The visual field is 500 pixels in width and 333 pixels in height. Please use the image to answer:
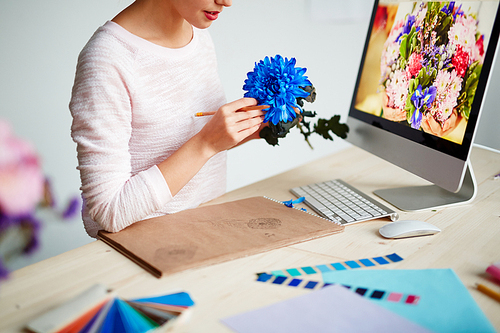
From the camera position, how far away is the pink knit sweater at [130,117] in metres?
0.84

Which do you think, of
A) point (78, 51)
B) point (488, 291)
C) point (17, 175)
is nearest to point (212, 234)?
point (488, 291)

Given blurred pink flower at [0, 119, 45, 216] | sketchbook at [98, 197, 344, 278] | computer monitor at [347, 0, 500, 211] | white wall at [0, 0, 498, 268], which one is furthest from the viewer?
white wall at [0, 0, 498, 268]

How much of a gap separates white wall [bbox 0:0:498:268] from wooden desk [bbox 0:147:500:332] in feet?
1.37

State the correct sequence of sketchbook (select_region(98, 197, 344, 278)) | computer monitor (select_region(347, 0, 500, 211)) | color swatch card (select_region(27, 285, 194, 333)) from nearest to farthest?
1. color swatch card (select_region(27, 285, 194, 333))
2. sketchbook (select_region(98, 197, 344, 278))
3. computer monitor (select_region(347, 0, 500, 211))

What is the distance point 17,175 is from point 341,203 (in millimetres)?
947

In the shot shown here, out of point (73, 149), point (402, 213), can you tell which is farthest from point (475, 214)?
point (73, 149)

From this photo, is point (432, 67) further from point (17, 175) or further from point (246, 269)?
point (17, 175)

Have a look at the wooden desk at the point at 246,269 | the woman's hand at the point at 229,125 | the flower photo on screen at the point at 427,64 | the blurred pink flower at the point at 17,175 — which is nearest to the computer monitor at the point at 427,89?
the flower photo on screen at the point at 427,64

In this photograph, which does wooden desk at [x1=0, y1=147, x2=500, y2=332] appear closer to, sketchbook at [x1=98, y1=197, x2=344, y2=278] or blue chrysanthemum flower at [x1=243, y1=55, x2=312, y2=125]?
sketchbook at [x1=98, y1=197, x2=344, y2=278]

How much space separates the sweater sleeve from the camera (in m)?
0.83

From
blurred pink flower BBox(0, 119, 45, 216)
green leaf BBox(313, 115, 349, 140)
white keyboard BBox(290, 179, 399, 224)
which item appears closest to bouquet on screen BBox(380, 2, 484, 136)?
green leaf BBox(313, 115, 349, 140)

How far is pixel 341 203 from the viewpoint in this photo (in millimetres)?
1020

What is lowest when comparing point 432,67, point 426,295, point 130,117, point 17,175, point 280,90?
point 17,175

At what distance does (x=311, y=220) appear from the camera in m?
0.91
